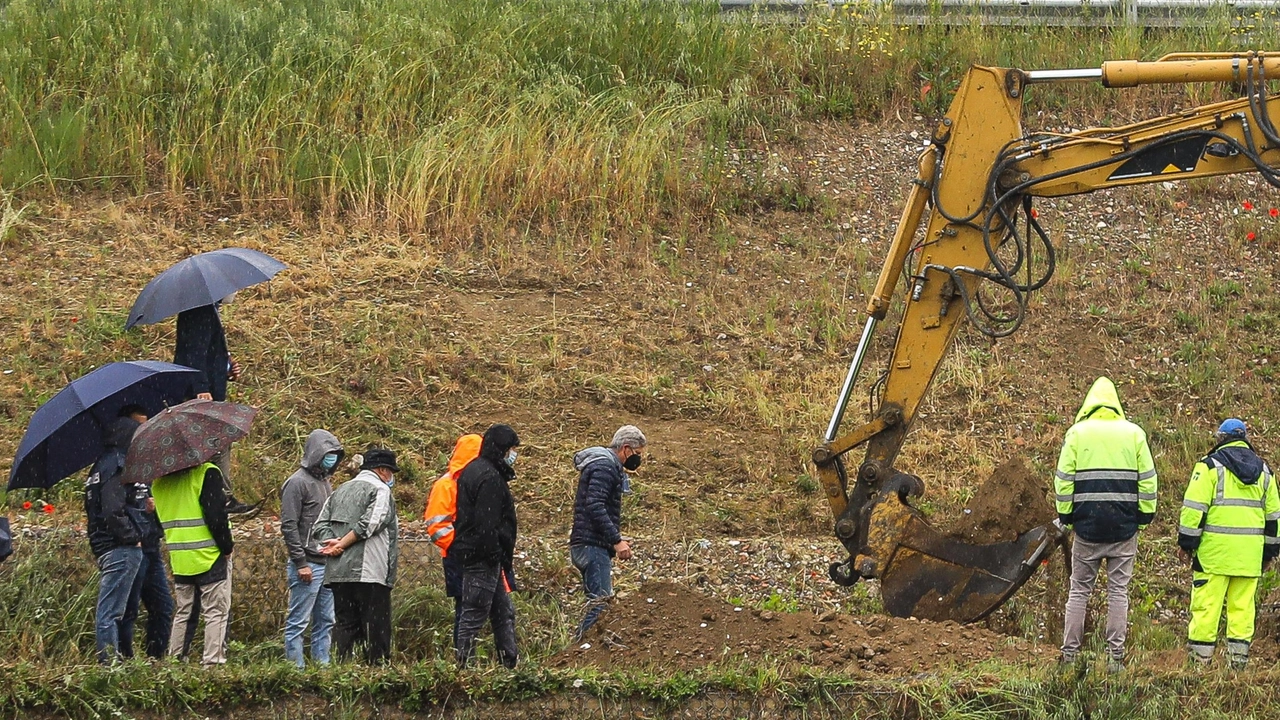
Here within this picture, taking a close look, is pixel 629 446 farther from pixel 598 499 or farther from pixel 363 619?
pixel 363 619

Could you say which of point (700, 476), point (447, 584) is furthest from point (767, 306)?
point (447, 584)

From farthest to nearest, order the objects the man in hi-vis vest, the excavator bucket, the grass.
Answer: the grass, the excavator bucket, the man in hi-vis vest

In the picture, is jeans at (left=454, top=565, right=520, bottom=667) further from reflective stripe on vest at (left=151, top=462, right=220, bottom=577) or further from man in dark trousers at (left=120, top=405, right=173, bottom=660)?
man in dark trousers at (left=120, top=405, right=173, bottom=660)

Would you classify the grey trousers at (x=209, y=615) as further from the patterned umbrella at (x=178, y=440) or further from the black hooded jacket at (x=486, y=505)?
the black hooded jacket at (x=486, y=505)

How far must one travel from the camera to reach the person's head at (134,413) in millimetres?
9266

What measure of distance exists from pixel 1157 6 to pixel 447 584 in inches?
487

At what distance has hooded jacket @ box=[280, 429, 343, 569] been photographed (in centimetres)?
930

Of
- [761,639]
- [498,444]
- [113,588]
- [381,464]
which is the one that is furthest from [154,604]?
[761,639]

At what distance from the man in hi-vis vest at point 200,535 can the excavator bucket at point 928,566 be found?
4.05 m

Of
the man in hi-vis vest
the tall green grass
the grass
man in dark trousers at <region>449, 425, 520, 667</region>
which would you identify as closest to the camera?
the man in hi-vis vest

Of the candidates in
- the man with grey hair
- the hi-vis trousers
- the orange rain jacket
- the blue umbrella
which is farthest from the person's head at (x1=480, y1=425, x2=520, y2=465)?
the hi-vis trousers

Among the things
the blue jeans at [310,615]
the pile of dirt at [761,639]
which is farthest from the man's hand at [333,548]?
the pile of dirt at [761,639]

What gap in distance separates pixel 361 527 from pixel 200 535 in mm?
941

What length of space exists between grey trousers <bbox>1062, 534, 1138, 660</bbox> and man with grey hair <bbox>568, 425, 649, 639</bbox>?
2806mm
